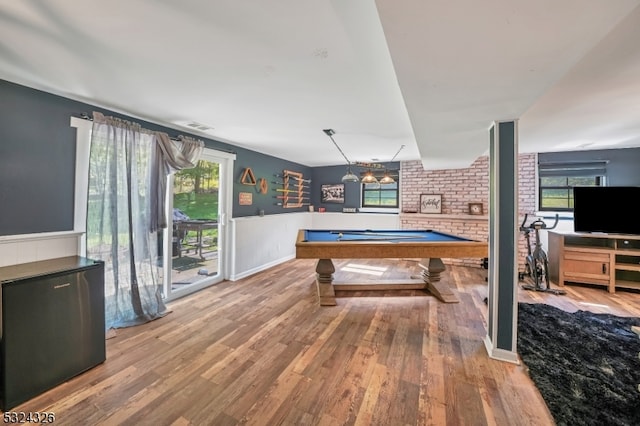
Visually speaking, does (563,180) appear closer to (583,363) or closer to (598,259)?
(598,259)

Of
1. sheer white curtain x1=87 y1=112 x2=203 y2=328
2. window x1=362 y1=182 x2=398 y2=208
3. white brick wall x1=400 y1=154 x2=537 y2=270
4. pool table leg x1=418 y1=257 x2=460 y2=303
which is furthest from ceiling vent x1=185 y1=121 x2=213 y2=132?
white brick wall x1=400 y1=154 x2=537 y2=270

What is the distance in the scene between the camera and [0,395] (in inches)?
64.3

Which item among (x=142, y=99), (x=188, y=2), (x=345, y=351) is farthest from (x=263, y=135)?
(x=345, y=351)

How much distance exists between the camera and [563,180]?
4719 mm

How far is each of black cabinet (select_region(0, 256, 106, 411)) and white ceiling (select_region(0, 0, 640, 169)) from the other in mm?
1530

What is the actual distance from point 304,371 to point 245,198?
11.0ft

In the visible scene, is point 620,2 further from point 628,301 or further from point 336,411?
point 628,301

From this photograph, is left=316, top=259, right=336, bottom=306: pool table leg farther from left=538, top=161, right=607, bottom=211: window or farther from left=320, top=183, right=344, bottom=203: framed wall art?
left=538, top=161, right=607, bottom=211: window

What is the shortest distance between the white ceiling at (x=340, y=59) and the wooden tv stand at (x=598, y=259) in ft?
6.22

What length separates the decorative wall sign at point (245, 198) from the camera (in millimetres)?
4602

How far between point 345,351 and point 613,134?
4.64 meters

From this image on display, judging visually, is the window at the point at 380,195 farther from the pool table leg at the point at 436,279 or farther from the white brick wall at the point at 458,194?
the pool table leg at the point at 436,279

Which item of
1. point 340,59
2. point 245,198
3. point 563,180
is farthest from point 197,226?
point 563,180

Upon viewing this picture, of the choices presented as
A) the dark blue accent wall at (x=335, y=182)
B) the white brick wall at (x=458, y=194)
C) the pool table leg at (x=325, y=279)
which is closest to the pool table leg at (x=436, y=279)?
A: the pool table leg at (x=325, y=279)
